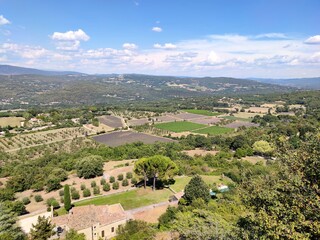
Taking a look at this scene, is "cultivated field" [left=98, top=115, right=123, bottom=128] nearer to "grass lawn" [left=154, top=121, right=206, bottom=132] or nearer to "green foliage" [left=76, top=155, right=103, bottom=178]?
"grass lawn" [left=154, top=121, right=206, bottom=132]

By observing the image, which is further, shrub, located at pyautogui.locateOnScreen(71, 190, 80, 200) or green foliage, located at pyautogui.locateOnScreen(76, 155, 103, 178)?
green foliage, located at pyautogui.locateOnScreen(76, 155, 103, 178)

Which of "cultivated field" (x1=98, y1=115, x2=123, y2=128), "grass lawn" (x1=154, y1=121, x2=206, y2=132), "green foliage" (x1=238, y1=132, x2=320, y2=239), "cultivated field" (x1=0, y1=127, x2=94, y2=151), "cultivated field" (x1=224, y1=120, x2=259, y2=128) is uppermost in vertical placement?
"green foliage" (x1=238, y1=132, x2=320, y2=239)

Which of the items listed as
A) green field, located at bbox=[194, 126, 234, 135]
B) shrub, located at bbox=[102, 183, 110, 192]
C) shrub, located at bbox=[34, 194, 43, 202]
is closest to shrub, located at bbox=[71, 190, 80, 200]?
shrub, located at bbox=[102, 183, 110, 192]

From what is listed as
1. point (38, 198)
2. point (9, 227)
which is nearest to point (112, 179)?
point (38, 198)

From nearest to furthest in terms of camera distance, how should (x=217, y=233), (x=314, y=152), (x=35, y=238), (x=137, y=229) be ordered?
(x=314, y=152) → (x=217, y=233) → (x=35, y=238) → (x=137, y=229)

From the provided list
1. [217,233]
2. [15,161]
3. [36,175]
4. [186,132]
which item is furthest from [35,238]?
[186,132]

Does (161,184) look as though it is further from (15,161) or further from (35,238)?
(15,161)

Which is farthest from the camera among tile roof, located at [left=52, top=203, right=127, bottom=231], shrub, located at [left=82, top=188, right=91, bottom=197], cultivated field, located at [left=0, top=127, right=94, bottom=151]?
cultivated field, located at [left=0, top=127, right=94, bottom=151]
